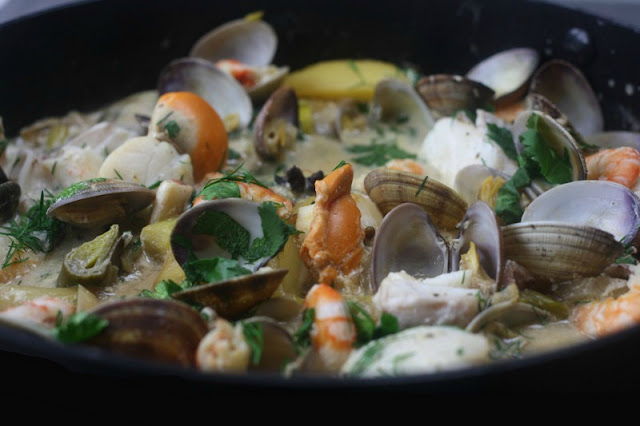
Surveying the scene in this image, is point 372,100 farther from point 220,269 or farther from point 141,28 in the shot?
point 220,269

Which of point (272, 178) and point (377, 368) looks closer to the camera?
point (377, 368)

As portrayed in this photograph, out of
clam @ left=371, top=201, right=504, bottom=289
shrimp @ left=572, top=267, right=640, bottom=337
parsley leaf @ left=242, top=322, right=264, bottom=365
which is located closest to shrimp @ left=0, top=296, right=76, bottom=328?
parsley leaf @ left=242, top=322, right=264, bottom=365

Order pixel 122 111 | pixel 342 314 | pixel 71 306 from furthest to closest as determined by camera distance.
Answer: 1. pixel 122 111
2. pixel 71 306
3. pixel 342 314

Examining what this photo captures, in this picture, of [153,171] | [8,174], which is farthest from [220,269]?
[8,174]

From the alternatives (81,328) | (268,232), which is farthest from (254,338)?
(268,232)

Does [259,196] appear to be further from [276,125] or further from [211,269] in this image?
[276,125]

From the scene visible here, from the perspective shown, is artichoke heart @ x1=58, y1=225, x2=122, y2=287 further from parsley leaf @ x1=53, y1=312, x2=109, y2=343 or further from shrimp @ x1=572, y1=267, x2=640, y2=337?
shrimp @ x1=572, y1=267, x2=640, y2=337
